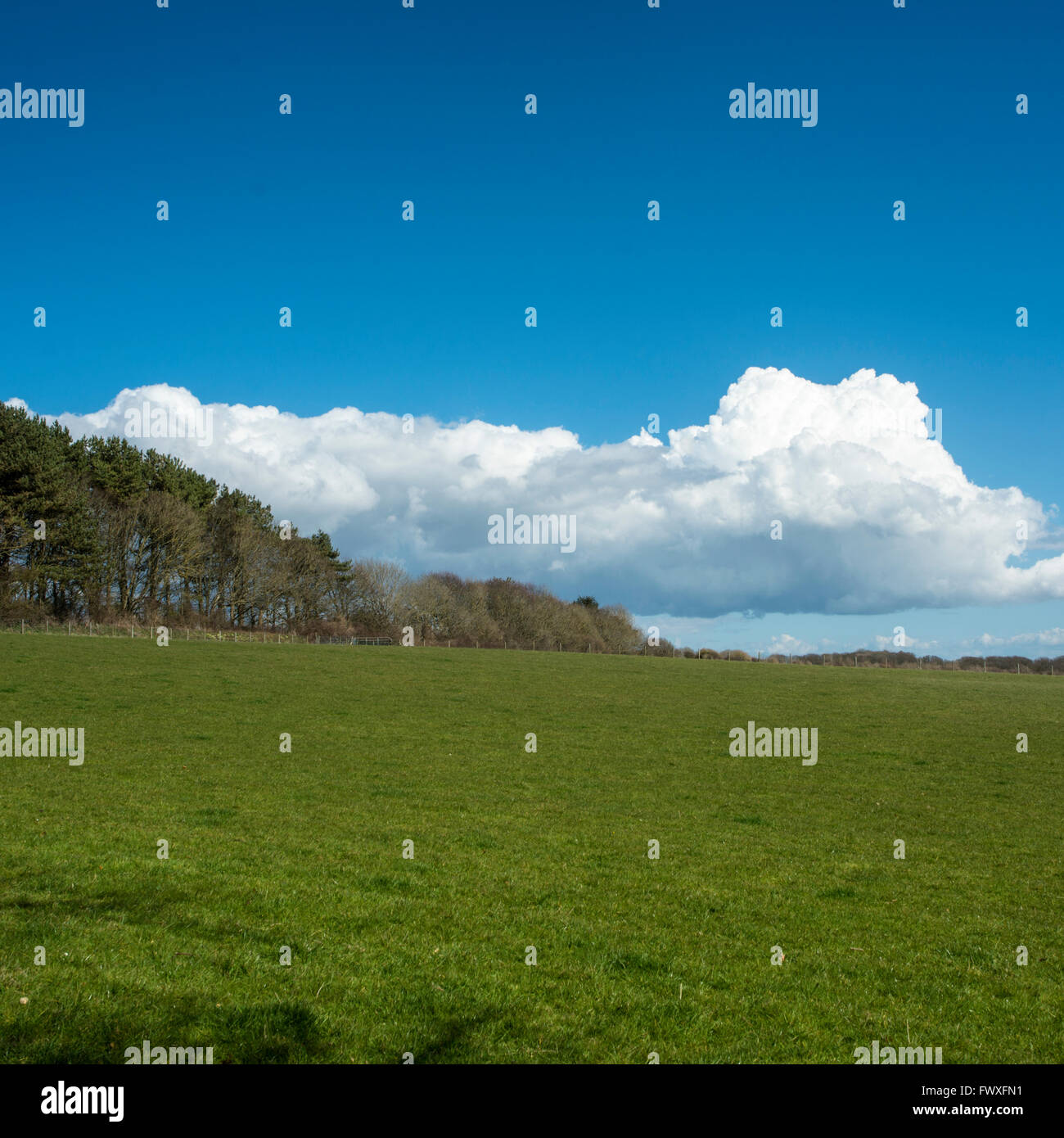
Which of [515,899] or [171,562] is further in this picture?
[171,562]

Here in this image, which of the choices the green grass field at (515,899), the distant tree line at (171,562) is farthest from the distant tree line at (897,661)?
the green grass field at (515,899)

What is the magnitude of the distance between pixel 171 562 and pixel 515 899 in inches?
3980

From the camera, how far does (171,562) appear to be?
10281cm

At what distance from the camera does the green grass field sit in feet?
27.2

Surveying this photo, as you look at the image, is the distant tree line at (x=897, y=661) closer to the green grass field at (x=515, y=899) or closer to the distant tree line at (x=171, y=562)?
the distant tree line at (x=171, y=562)

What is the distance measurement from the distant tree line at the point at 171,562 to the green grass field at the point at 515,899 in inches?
2358

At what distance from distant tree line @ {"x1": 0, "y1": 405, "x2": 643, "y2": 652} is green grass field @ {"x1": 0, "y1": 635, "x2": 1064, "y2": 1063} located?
59.9 meters

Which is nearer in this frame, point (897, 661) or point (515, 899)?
point (515, 899)

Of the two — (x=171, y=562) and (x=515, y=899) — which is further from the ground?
(x=171, y=562)

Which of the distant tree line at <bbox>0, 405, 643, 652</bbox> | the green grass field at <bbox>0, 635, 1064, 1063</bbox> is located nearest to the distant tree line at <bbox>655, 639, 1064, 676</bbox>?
the distant tree line at <bbox>0, 405, 643, 652</bbox>

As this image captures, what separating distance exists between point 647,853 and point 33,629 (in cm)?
7631

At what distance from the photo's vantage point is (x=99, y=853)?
13625 millimetres

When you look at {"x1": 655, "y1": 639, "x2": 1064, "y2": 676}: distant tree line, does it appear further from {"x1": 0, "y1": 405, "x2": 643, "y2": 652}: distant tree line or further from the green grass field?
the green grass field

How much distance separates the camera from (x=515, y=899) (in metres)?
12.7
